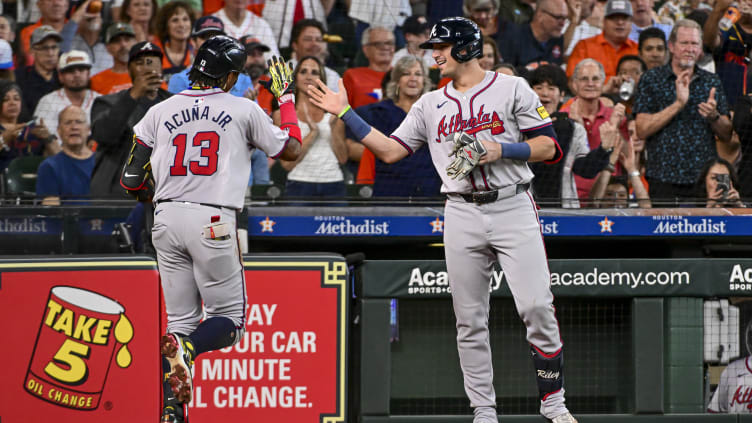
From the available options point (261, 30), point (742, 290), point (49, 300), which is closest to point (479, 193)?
point (742, 290)

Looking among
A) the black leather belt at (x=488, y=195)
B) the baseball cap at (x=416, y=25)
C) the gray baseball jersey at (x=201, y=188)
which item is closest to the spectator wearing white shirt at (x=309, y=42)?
the baseball cap at (x=416, y=25)

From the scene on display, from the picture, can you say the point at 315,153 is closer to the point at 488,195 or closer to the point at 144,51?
the point at 144,51

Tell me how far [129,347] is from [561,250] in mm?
2904

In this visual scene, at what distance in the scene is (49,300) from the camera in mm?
4715

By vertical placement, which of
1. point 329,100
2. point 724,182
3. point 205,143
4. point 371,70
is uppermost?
point 371,70

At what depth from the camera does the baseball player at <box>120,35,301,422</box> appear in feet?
13.3

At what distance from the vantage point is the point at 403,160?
20.5ft

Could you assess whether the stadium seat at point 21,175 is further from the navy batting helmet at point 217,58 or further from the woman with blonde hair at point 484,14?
the woman with blonde hair at point 484,14

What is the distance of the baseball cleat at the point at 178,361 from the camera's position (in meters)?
3.79

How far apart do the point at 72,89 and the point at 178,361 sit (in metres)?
4.05

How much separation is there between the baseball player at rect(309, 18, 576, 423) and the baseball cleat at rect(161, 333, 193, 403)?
1204 millimetres

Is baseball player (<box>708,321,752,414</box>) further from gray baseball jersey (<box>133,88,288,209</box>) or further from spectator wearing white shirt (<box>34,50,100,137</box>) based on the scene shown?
spectator wearing white shirt (<box>34,50,100,137</box>)

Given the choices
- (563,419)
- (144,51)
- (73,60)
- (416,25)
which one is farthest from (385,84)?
(563,419)

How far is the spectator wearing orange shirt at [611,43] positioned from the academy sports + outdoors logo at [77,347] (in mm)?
4731
